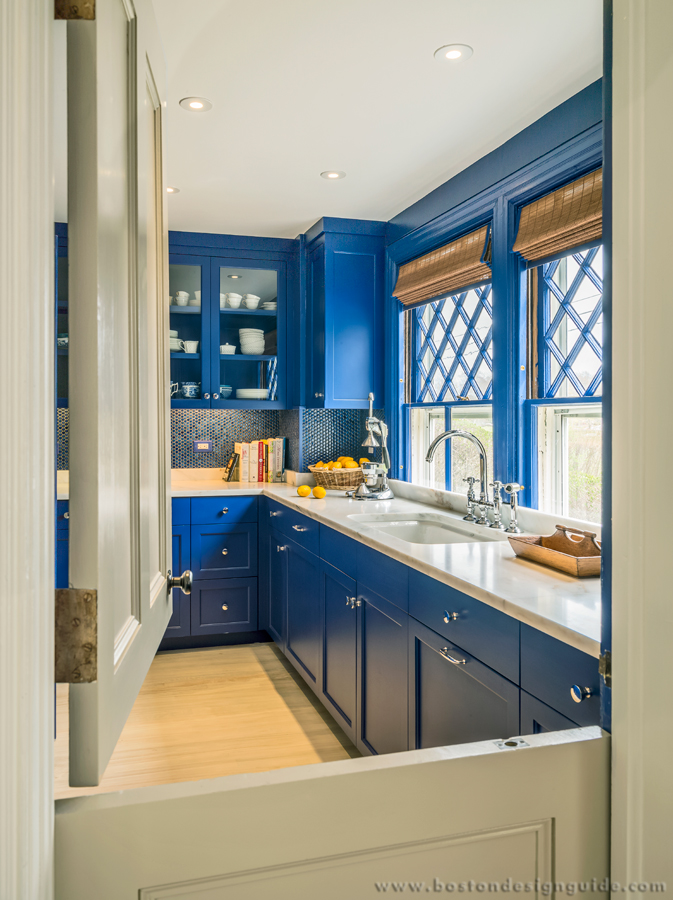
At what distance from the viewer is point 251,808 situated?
761mm

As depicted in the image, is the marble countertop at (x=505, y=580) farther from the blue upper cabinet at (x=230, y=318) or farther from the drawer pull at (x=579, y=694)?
the blue upper cabinet at (x=230, y=318)

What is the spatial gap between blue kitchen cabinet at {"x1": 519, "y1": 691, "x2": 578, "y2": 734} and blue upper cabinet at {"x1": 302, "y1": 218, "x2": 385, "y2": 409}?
274 centimetres

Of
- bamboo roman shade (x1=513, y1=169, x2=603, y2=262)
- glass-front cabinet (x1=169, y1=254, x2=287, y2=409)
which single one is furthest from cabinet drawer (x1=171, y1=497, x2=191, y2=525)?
bamboo roman shade (x1=513, y1=169, x2=603, y2=262)

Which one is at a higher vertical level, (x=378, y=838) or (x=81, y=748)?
(x=81, y=748)

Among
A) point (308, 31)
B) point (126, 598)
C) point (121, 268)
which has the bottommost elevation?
point (126, 598)

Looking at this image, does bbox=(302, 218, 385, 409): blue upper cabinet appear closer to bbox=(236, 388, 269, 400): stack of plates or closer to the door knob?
bbox=(236, 388, 269, 400): stack of plates

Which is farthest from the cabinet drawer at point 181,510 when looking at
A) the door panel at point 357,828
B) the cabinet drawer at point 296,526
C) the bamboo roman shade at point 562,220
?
the door panel at point 357,828

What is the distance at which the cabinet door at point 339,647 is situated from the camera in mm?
2672

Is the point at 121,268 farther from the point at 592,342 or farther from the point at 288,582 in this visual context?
the point at 288,582

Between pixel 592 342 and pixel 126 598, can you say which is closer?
pixel 126 598

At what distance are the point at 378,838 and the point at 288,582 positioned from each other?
2.90 metres

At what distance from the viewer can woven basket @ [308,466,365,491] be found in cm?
408
